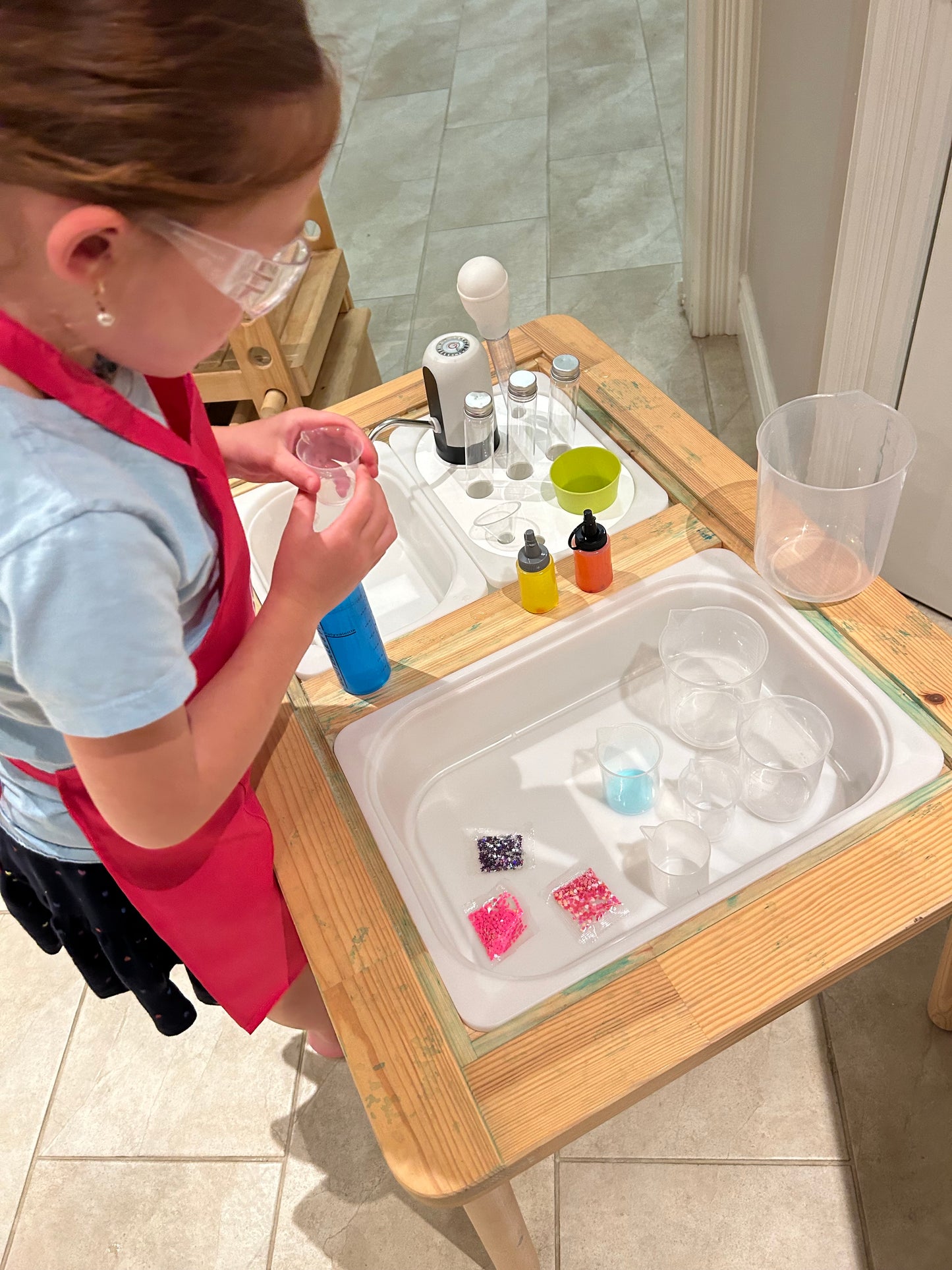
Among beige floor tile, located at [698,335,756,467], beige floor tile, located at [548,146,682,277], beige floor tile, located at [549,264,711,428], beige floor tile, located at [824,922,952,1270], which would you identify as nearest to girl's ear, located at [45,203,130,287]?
beige floor tile, located at [824,922,952,1270]

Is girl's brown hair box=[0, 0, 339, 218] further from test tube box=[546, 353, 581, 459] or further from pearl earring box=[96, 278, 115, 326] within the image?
test tube box=[546, 353, 581, 459]

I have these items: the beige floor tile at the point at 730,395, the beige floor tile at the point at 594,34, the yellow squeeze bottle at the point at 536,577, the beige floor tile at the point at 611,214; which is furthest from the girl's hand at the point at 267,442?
the beige floor tile at the point at 594,34

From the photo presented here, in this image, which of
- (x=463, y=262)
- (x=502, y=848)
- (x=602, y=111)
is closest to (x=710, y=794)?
(x=502, y=848)

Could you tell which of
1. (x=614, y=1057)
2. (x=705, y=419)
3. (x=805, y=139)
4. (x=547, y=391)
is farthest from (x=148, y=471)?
(x=705, y=419)

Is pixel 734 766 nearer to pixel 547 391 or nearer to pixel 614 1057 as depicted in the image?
pixel 614 1057

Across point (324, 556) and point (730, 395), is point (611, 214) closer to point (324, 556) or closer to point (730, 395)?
point (730, 395)

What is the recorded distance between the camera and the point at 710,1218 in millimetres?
1317

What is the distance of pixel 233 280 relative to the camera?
0.53 meters

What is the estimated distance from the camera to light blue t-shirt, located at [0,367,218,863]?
491 millimetres

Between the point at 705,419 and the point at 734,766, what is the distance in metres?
1.72

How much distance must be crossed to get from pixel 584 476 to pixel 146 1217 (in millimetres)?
1331

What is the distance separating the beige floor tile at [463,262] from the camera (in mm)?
2971

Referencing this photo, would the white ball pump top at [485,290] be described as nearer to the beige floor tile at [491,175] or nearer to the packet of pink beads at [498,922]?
the packet of pink beads at [498,922]

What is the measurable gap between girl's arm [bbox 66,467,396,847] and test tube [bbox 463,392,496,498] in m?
0.41
